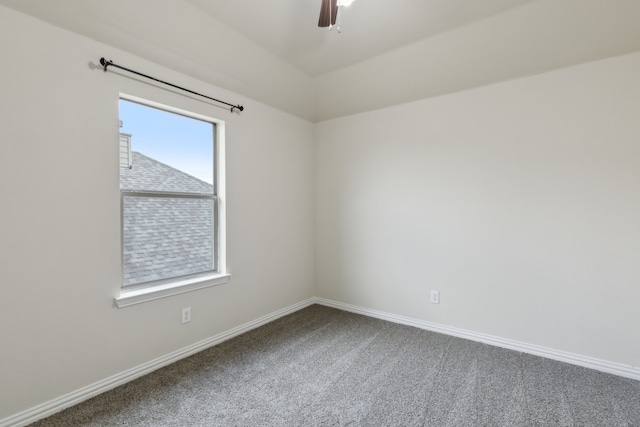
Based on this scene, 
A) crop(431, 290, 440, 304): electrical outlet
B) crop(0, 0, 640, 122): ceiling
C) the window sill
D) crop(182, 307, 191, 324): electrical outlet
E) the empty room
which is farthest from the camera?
crop(431, 290, 440, 304): electrical outlet

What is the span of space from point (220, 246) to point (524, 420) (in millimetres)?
2557

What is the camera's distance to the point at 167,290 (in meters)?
2.32

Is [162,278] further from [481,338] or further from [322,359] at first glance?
[481,338]

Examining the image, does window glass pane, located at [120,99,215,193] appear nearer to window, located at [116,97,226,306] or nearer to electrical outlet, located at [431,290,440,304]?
window, located at [116,97,226,306]

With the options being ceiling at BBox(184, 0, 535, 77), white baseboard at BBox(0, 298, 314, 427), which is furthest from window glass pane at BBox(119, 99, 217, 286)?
ceiling at BBox(184, 0, 535, 77)

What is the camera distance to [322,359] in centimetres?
244

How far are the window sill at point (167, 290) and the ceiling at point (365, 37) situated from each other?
1.64m

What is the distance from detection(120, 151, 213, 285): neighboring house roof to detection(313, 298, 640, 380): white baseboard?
194 centimetres

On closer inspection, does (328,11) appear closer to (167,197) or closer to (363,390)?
(167,197)

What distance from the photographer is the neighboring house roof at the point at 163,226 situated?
7.32 ft

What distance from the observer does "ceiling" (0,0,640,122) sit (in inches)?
76.8

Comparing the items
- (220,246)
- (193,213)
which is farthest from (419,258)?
(193,213)

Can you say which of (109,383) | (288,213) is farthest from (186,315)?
(288,213)

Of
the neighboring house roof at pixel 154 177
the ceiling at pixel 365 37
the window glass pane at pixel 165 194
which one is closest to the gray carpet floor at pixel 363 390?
the window glass pane at pixel 165 194
